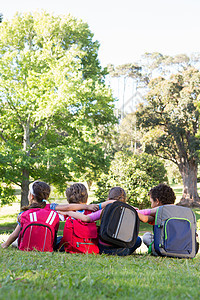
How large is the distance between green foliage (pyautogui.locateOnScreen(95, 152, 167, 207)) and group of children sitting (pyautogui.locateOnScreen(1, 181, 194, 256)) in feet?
34.2

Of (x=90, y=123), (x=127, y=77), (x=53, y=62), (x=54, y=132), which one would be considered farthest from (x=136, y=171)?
(x=127, y=77)

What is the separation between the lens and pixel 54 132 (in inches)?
735

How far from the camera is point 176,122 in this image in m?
27.5

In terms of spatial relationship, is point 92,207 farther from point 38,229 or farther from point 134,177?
point 134,177

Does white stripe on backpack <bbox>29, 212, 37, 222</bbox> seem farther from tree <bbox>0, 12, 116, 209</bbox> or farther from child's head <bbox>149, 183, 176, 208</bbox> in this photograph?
tree <bbox>0, 12, 116, 209</bbox>

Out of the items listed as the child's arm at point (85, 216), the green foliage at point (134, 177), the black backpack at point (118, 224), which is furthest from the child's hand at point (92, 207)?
the green foliage at point (134, 177)

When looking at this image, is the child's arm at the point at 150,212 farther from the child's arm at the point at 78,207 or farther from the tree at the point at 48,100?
the tree at the point at 48,100

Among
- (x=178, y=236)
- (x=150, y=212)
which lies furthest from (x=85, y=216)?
(x=178, y=236)

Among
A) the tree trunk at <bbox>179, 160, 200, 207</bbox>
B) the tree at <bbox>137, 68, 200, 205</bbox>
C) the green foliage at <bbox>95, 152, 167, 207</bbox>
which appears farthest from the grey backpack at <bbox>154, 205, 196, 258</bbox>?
the tree trunk at <bbox>179, 160, 200, 207</bbox>

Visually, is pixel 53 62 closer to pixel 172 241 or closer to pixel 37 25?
pixel 37 25

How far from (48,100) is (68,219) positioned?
11.6m

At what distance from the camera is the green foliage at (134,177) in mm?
15336

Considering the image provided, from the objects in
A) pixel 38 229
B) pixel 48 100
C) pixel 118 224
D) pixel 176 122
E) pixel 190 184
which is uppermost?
pixel 176 122

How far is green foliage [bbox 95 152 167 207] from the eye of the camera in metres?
15.3
